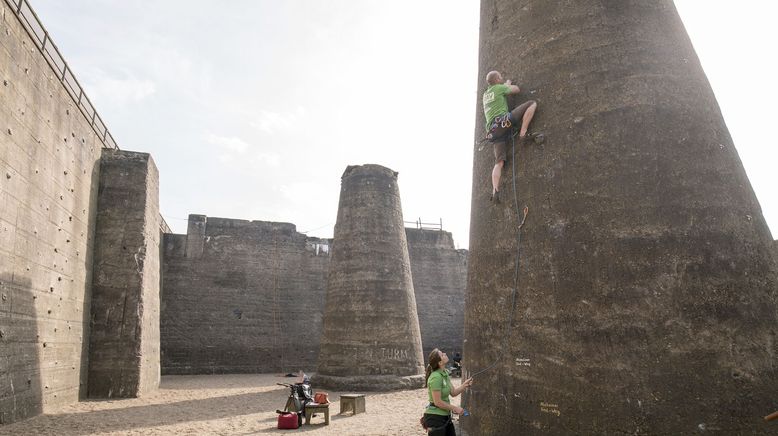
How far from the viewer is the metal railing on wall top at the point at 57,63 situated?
797 centimetres

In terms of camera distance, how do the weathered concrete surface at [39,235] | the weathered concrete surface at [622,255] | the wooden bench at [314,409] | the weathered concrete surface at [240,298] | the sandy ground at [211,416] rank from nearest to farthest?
the weathered concrete surface at [622,255], the weathered concrete surface at [39,235], the sandy ground at [211,416], the wooden bench at [314,409], the weathered concrete surface at [240,298]

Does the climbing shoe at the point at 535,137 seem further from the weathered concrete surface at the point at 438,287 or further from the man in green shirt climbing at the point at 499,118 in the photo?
the weathered concrete surface at the point at 438,287

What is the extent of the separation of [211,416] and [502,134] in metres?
7.64

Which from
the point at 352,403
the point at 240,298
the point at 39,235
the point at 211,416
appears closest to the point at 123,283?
the point at 39,235

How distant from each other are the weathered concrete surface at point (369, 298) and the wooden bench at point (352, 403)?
2.98 metres

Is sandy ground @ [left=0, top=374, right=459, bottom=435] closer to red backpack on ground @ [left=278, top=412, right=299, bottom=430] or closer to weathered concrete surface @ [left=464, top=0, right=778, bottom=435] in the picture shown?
red backpack on ground @ [left=278, top=412, right=299, bottom=430]

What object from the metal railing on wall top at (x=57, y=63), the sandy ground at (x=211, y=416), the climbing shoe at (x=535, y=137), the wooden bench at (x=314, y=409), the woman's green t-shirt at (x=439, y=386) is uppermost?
the metal railing on wall top at (x=57, y=63)

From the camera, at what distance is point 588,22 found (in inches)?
148

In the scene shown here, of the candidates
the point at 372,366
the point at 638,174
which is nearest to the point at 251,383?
the point at 372,366

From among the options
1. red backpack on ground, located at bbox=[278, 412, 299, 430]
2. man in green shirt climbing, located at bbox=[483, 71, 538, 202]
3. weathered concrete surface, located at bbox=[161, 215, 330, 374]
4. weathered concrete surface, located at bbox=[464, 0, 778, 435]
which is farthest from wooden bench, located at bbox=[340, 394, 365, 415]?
weathered concrete surface, located at bbox=[161, 215, 330, 374]

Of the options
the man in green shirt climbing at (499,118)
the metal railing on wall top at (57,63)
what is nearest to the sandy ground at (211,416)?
the man in green shirt climbing at (499,118)

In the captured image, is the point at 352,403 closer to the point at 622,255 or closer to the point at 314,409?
the point at 314,409

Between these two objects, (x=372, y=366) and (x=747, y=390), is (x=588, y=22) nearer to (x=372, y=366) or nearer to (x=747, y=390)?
(x=747, y=390)

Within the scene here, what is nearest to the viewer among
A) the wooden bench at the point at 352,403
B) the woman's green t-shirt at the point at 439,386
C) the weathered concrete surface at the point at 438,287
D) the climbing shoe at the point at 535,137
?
the climbing shoe at the point at 535,137
